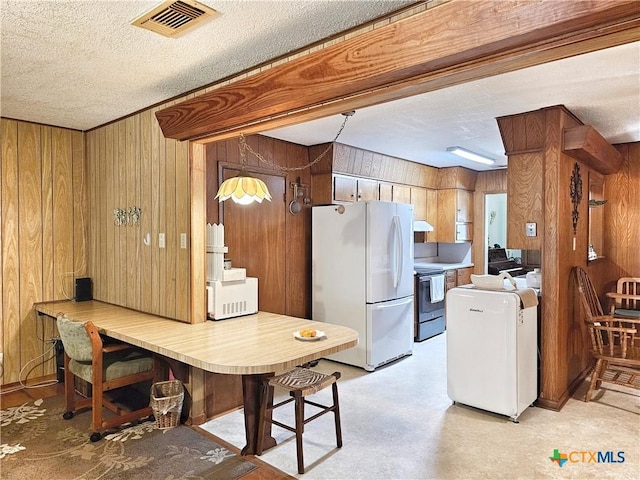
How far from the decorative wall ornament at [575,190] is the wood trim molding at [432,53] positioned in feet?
8.44

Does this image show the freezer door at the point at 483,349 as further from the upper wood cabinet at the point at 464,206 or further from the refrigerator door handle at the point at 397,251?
the upper wood cabinet at the point at 464,206

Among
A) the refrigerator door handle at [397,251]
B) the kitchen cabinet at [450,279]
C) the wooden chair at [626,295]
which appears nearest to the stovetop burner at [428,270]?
the kitchen cabinet at [450,279]

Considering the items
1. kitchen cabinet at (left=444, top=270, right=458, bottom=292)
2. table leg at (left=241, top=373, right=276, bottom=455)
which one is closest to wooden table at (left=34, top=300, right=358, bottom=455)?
table leg at (left=241, top=373, right=276, bottom=455)

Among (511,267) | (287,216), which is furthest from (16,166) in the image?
(511,267)

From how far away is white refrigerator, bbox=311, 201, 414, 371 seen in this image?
4.34m

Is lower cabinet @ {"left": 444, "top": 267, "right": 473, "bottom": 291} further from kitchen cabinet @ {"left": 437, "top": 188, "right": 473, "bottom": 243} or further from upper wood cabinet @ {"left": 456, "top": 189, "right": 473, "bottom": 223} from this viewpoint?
upper wood cabinet @ {"left": 456, "top": 189, "right": 473, "bottom": 223}

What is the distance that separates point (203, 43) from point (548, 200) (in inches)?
110

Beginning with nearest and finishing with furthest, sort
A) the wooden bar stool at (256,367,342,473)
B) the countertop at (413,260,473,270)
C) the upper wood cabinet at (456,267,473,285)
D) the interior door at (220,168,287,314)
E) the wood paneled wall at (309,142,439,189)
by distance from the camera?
the wooden bar stool at (256,367,342,473), the interior door at (220,168,287,314), the wood paneled wall at (309,142,439,189), the countertop at (413,260,473,270), the upper wood cabinet at (456,267,473,285)

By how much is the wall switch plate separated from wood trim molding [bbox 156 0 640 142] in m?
2.27

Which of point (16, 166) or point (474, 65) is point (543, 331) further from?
point (16, 166)

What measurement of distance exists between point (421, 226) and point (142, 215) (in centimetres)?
383

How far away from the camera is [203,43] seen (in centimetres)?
222

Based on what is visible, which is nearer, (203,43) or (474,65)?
(474,65)

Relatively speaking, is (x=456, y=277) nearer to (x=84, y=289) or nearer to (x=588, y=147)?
(x=588, y=147)
